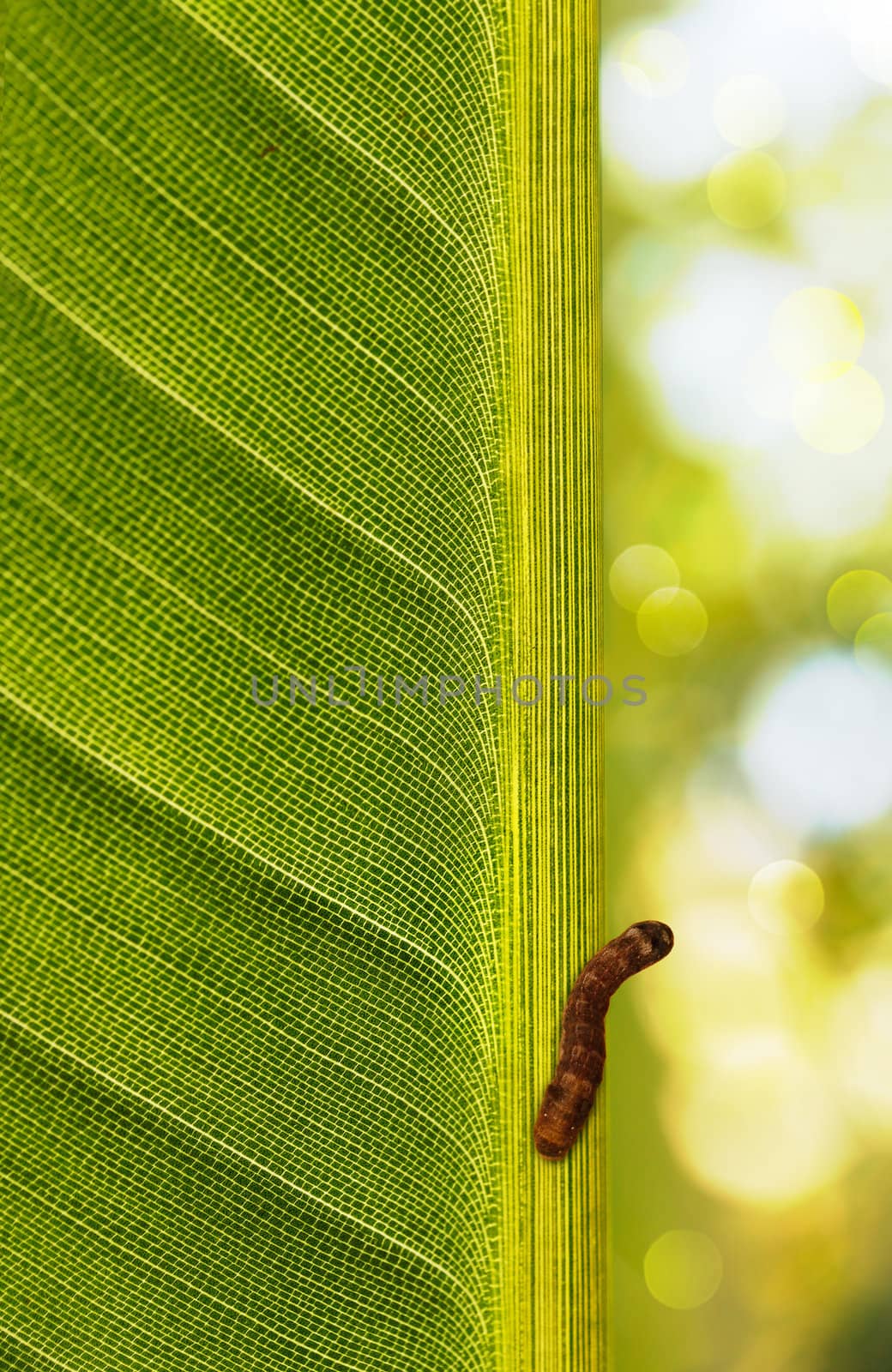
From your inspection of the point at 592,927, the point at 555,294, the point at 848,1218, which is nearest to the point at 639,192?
the point at 555,294

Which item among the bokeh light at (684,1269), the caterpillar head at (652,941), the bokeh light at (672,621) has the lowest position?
the bokeh light at (684,1269)

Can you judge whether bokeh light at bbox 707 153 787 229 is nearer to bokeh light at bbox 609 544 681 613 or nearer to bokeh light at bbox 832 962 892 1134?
bokeh light at bbox 609 544 681 613

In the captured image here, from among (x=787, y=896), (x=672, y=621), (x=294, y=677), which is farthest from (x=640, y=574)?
(x=294, y=677)

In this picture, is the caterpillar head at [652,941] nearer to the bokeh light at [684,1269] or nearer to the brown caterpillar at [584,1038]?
the brown caterpillar at [584,1038]

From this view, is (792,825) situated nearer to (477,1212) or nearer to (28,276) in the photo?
(477,1212)

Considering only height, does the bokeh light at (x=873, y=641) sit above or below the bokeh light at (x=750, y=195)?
below

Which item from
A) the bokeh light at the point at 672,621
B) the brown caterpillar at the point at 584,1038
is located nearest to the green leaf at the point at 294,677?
the brown caterpillar at the point at 584,1038

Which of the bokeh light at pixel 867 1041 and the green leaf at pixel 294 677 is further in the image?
the bokeh light at pixel 867 1041
